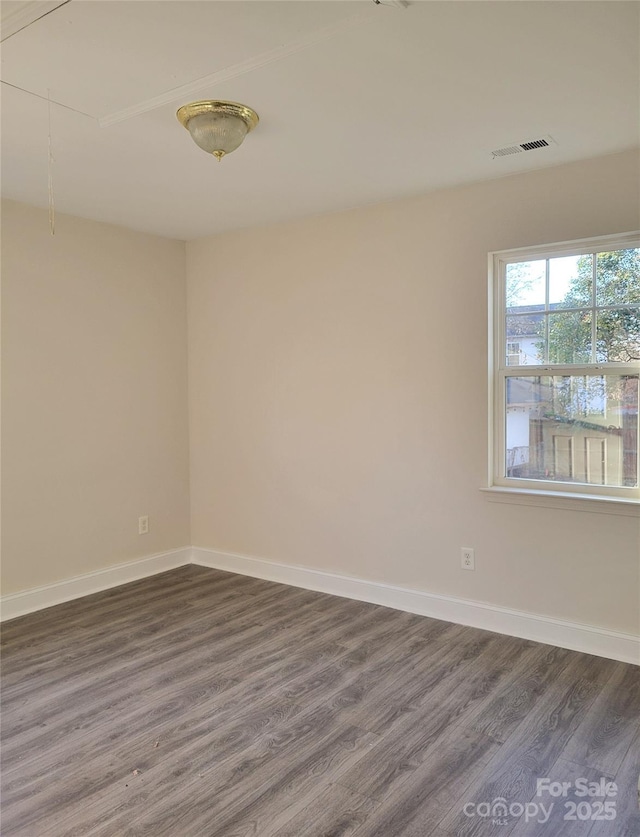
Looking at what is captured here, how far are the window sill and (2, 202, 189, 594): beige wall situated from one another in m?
2.56

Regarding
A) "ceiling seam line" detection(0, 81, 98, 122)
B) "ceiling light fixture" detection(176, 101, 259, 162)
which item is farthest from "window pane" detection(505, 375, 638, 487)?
"ceiling seam line" detection(0, 81, 98, 122)

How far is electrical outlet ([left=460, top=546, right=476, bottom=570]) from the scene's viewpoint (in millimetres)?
3512

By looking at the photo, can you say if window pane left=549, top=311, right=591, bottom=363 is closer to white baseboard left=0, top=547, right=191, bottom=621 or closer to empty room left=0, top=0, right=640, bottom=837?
empty room left=0, top=0, right=640, bottom=837

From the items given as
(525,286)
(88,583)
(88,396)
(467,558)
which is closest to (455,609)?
(467,558)

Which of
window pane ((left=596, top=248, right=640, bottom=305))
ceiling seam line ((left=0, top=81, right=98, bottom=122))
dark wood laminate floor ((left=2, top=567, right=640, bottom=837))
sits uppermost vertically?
ceiling seam line ((left=0, top=81, right=98, bottom=122))

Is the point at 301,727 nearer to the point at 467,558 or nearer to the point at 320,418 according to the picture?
the point at 467,558

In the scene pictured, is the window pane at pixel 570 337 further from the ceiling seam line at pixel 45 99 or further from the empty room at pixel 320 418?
the ceiling seam line at pixel 45 99

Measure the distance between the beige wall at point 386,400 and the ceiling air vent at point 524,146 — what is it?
0.33 meters

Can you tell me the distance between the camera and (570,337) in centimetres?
322

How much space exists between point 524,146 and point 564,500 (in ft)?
5.94

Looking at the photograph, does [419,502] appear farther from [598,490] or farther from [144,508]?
[144,508]

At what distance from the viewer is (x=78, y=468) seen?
4.11 m

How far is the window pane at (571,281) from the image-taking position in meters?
3.16

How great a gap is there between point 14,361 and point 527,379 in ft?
10.2
